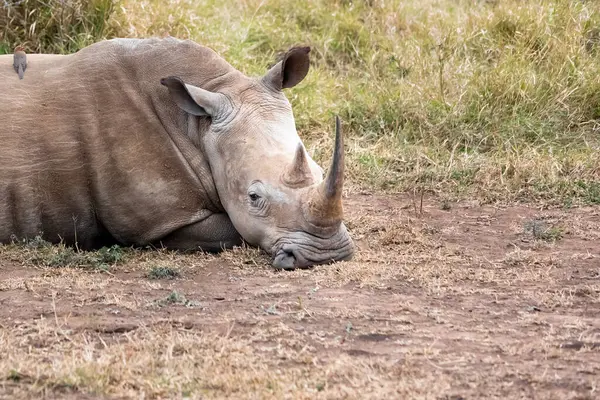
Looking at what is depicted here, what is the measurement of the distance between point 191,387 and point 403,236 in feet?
10.6

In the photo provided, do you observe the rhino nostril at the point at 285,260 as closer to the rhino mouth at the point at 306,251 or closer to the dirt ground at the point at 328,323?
the rhino mouth at the point at 306,251

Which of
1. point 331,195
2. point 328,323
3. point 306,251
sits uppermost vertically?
point 331,195

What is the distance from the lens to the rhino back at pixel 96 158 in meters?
7.18

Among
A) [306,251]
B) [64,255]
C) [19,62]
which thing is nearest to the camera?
[306,251]

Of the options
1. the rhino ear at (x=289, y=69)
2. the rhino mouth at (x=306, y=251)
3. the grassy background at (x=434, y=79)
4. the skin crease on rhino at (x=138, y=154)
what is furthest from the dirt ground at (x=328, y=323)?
the grassy background at (x=434, y=79)

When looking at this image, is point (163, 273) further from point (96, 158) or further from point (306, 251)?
point (96, 158)

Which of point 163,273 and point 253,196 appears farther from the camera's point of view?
point 253,196

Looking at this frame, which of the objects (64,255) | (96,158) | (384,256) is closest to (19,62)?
(96,158)

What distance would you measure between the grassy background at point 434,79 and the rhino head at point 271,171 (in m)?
2.02

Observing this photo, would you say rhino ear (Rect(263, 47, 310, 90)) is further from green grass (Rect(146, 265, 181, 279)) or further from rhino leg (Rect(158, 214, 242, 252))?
green grass (Rect(146, 265, 181, 279))

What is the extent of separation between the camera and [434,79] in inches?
415

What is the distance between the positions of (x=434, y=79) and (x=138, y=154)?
410cm

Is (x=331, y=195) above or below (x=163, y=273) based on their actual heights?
above

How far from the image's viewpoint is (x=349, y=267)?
6641 mm
